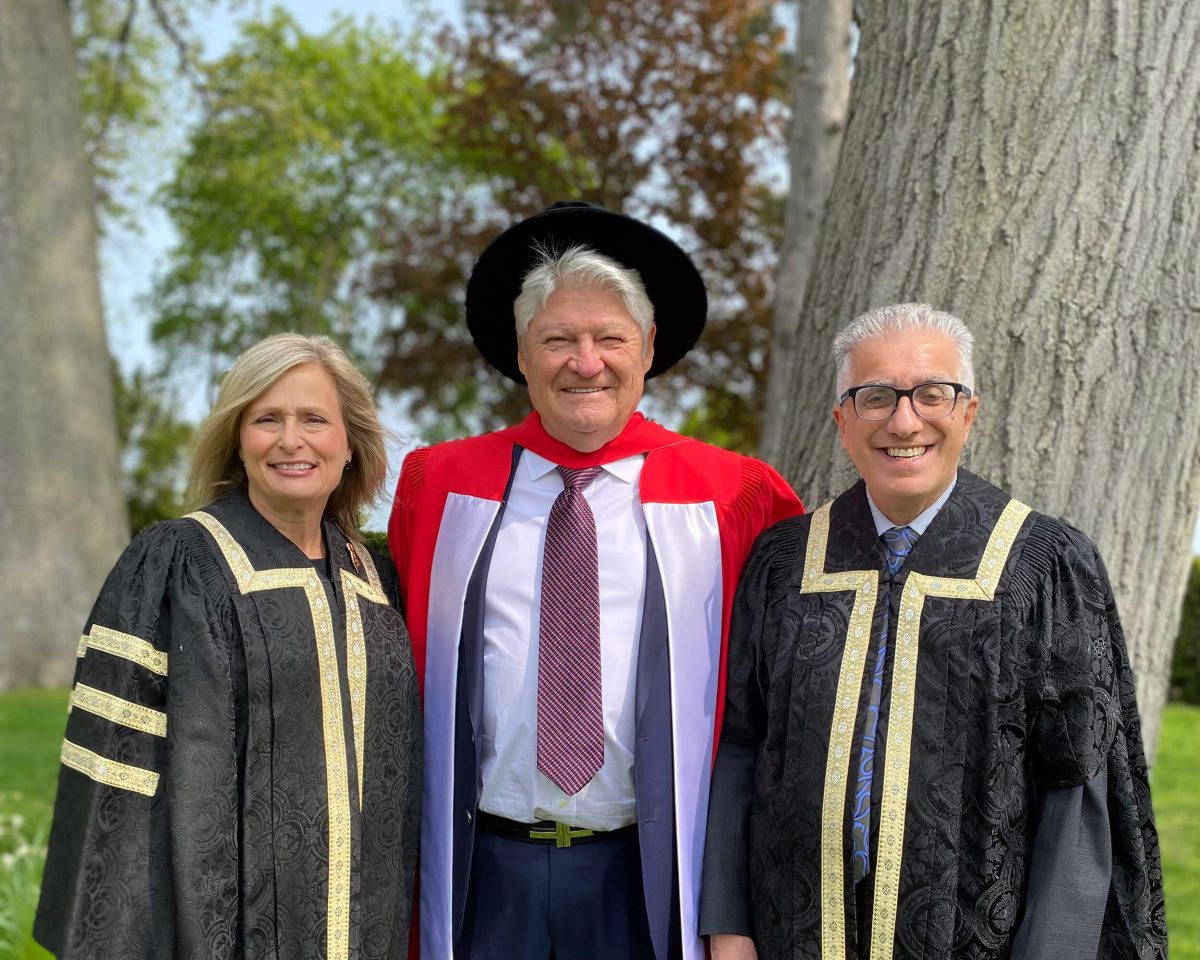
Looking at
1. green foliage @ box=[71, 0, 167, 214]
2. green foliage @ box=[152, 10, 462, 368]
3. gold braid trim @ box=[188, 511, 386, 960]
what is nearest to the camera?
gold braid trim @ box=[188, 511, 386, 960]

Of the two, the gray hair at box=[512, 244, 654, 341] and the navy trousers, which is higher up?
the gray hair at box=[512, 244, 654, 341]

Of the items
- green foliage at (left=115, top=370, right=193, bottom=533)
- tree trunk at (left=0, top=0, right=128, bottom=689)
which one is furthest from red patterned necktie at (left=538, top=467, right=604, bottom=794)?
green foliage at (left=115, top=370, right=193, bottom=533)

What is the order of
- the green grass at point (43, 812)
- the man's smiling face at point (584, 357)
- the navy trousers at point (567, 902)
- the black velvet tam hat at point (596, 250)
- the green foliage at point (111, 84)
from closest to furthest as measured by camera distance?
the navy trousers at point (567, 902)
the man's smiling face at point (584, 357)
the black velvet tam hat at point (596, 250)
the green grass at point (43, 812)
the green foliage at point (111, 84)

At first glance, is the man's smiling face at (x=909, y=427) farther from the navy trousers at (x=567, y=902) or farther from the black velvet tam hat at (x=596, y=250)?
the navy trousers at (x=567, y=902)

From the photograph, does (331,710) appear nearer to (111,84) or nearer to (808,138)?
(808,138)

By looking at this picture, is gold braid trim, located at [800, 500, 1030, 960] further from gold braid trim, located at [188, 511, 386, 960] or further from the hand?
gold braid trim, located at [188, 511, 386, 960]

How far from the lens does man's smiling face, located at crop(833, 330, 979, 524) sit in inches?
91.0

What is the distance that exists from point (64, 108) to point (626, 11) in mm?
5808

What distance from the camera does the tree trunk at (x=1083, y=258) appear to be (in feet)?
9.68

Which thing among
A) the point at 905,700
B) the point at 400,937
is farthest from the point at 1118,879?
the point at 400,937

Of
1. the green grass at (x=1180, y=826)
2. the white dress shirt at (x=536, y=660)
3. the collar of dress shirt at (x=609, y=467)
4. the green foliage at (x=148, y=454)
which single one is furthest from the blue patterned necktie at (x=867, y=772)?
the green foliage at (x=148, y=454)

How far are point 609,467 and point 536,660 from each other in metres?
0.51

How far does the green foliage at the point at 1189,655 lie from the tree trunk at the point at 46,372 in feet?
33.1

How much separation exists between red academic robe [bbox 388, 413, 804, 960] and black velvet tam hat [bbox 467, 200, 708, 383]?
0.30 metres
